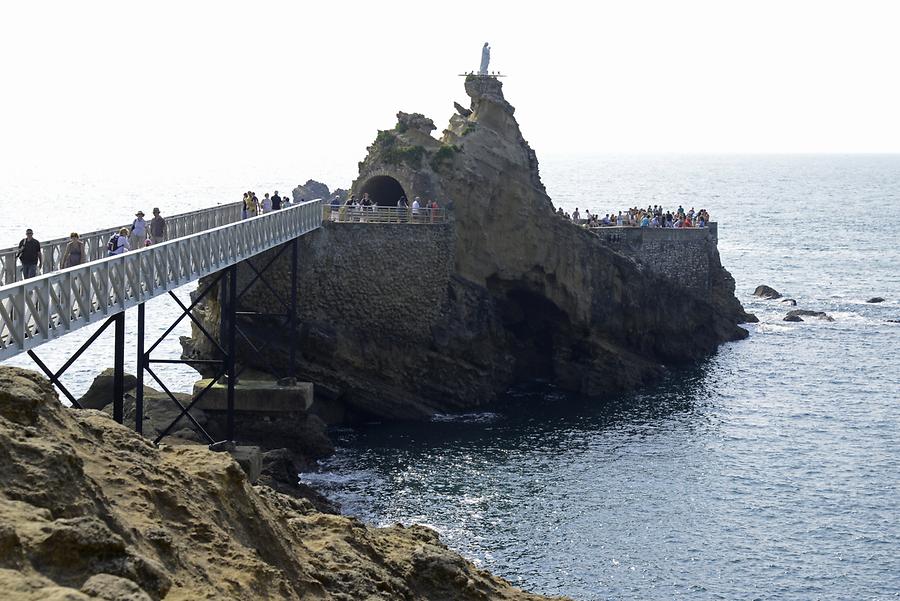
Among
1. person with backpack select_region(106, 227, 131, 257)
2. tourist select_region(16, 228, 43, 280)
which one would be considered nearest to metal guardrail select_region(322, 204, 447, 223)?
person with backpack select_region(106, 227, 131, 257)

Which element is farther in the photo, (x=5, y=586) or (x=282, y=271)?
(x=282, y=271)

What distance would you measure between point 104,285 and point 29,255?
1.52 m

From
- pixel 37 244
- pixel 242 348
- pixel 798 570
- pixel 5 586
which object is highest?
pixel 37 244

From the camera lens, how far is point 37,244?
24203 mm

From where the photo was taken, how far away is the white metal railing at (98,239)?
80.5ft

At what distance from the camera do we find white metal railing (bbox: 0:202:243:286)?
24531 mm

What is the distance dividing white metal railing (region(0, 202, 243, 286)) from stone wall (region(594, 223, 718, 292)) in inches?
888

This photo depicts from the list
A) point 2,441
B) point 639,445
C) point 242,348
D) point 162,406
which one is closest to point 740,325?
point 639,445

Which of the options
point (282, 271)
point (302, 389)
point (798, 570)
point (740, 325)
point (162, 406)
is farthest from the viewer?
point (740, 325)

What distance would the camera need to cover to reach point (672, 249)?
62.1 meters

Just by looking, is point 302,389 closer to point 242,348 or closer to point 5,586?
point 242,348

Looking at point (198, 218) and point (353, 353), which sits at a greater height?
point (198, 218)

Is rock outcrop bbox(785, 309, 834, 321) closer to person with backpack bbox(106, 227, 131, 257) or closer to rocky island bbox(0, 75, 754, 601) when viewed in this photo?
rocky island bbox(0, 75, 754, 601)

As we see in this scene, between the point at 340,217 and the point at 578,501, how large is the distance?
16892 millimetres
